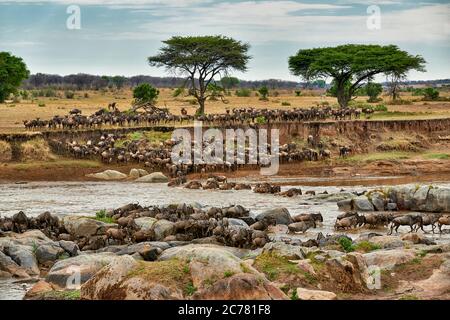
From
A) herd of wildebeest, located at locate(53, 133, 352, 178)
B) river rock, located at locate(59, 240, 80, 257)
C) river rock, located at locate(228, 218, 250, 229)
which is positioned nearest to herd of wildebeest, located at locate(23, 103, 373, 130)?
herd of wildebeest, located at locate(53, 133, 352, 178)

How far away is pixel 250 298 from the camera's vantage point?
A: 51.4 feet

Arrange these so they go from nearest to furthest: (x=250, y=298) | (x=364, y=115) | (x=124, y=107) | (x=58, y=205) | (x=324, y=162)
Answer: (x=250, y=298) < (x=58, y=205) < (x=324, y=162) < (x=364, y=115) < (x=124, y=107)

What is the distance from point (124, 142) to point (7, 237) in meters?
24.8

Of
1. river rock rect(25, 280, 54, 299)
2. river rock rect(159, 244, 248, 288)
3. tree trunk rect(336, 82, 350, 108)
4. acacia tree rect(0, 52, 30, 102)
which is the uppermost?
acacia tree rect(0, 52, 30, 102)

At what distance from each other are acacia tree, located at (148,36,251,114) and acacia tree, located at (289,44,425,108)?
668 centimetres

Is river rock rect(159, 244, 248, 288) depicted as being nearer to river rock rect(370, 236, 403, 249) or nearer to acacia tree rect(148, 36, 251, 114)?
river rock rect(370, 236, 403, 249)

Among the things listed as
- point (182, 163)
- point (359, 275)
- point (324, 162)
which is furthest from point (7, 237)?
point (324, 162)

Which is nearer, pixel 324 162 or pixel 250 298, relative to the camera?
pixel 250 298

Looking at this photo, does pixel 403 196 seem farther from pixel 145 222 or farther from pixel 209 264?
pixel 209 264

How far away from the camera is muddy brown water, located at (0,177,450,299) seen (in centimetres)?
3534

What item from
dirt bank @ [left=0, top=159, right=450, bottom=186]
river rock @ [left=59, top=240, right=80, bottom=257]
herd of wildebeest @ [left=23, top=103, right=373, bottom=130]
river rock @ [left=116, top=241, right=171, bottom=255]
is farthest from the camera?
herd of wildebeest @ [left=23, top=103, right=373, bottom=130]
